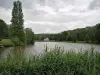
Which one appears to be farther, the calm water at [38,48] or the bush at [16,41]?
the bush at [16,41]

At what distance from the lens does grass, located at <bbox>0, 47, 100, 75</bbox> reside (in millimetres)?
6137

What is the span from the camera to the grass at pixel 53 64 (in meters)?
6.14

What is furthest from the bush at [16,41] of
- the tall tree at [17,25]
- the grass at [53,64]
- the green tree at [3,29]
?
the grass at [53,64]

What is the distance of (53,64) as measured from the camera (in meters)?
6.59

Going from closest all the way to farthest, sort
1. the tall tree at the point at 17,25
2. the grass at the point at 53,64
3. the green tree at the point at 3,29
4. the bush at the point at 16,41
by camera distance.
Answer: the grass at the point at 53,64, the bush at the point at 16,41, the tall tree at the point at 17,25, the green tree at the point at 3,29

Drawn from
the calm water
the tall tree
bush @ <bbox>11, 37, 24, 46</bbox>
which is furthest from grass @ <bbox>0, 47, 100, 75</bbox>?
the tall tree

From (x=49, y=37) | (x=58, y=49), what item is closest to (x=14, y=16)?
(x=58, y=49)

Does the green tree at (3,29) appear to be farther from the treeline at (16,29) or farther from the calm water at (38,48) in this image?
the calm water at (38,48)

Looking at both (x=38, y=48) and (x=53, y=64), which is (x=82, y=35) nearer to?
(x=38, y=48)

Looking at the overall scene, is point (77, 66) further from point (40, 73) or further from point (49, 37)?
point (49, 37)

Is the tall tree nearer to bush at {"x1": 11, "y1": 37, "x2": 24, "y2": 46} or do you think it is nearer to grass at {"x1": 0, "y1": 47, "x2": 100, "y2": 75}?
bush at {"x1": 11, "y1": 37, "x2": 24, "y2": 46}

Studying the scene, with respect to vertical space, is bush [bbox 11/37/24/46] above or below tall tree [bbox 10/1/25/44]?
below

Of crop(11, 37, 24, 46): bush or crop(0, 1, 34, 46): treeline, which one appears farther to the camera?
crop(0, 1, 34, 46): treeline

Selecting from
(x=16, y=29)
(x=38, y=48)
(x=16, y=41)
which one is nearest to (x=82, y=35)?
(x=16, y=29)
